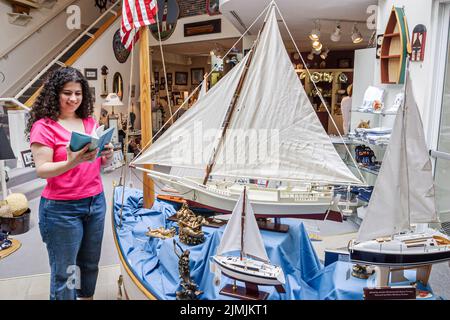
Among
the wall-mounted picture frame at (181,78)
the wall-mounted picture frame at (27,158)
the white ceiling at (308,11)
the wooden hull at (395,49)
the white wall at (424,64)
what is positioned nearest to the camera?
the white wall at (424,64)

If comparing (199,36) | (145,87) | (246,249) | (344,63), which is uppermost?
(199,36)

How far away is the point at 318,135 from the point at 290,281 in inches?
36.9

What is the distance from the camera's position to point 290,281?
2.36 metres

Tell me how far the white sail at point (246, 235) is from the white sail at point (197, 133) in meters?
0.46

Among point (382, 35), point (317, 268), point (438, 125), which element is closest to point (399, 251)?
point (317, 268)

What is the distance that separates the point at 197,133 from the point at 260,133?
42 cm

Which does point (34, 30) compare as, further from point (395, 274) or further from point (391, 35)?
point (395, 274)

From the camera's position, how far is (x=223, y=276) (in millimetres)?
2242

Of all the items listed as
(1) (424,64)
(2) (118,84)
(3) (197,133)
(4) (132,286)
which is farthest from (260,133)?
(2) (118,84)

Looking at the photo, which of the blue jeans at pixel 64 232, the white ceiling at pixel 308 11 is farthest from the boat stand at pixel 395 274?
the white ceiling at pixel 308 11

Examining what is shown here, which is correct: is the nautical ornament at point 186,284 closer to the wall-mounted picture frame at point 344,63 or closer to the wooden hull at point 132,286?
the wooden hull at point 132,286

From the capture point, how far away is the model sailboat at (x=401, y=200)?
1779mm

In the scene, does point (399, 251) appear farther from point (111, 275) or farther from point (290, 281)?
point (111, 275)

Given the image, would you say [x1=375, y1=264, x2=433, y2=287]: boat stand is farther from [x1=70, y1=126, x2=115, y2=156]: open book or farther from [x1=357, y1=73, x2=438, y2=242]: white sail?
[x1=70, y1=126, x2=115, y2=156]: open book
